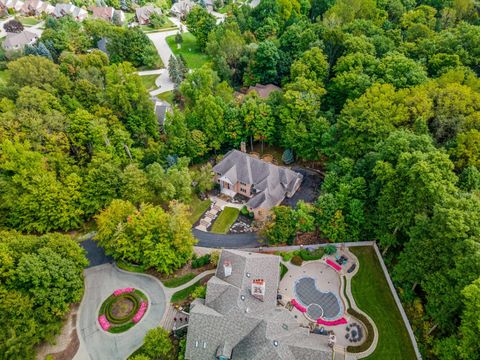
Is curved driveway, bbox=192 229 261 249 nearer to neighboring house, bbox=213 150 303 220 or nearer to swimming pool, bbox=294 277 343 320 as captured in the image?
neighboring house, bbox=213 150 303 220

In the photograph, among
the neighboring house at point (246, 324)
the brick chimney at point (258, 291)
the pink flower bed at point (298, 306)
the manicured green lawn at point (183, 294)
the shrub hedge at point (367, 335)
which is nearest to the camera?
the neighboring house at point (246, 324)

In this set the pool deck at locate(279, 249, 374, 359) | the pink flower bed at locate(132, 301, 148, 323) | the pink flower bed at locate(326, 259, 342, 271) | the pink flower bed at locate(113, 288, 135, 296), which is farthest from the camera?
the pink flower bed at locate(326, 259, 342, 271)

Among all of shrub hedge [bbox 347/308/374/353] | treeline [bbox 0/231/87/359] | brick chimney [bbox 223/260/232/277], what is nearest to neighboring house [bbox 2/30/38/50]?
treeline [bbox 0/231/87/359]

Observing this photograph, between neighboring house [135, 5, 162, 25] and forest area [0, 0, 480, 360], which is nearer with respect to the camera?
forest area [0, 0, 480, 360]

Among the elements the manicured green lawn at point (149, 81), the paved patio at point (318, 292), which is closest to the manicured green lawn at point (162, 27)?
the manicured green lawn at point (149, 81)

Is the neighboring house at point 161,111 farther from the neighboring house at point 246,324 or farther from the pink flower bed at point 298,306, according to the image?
the pink flower bed at point 298,306

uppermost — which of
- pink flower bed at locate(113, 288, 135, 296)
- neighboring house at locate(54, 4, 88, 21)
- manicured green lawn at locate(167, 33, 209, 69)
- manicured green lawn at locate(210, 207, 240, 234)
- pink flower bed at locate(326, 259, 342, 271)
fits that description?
neighboring house at locate(54, 4, 88, 21)

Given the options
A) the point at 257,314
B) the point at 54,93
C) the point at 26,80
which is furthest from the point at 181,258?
the point at 26,80
